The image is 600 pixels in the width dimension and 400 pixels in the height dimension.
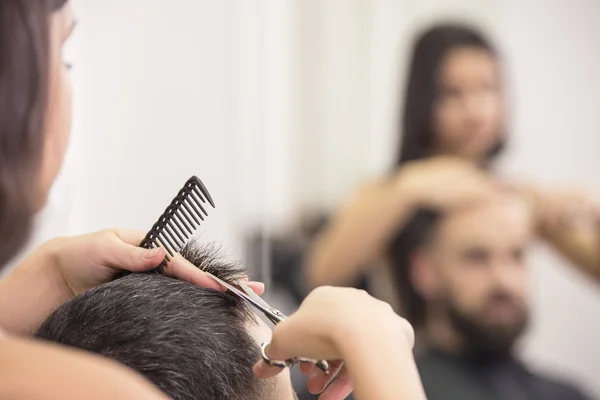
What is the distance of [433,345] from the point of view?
1.79 m

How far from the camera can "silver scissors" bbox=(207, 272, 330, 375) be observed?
0.46m

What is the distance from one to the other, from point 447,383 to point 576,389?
15.3 inches

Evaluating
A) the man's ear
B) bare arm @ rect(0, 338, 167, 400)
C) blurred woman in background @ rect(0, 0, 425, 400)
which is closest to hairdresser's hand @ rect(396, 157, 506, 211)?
the man's ear

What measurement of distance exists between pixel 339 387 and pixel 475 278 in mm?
1295

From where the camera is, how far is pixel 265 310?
1.61ft

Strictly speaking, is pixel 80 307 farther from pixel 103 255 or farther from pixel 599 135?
pixel 599 135

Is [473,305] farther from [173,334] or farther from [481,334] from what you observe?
[173,334]

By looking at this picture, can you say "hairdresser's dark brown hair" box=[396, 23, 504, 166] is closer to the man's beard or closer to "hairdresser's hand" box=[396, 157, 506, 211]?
"hairdresser's hand" box=[396, 157, 506, 211]

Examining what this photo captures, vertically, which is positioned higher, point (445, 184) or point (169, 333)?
point (169, 333)

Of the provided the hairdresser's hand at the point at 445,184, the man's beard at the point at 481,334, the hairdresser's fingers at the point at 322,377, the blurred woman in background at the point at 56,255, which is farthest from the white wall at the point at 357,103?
the hairdresser's fingers at the point at 322,377

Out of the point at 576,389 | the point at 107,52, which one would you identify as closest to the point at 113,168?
the point at 107,52

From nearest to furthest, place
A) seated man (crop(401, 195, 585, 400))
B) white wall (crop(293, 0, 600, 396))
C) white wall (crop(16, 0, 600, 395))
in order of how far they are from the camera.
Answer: seated man (crop(401, 195, 585, 400))
white wall (crop(16, 0, 600, 395))
white wall (crop(293, 0, 600, 396))

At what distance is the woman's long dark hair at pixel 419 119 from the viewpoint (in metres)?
1.81

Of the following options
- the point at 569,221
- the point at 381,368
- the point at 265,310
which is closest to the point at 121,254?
the point at 265,310
